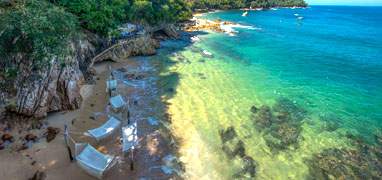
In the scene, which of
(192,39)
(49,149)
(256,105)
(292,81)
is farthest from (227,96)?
(192,39)

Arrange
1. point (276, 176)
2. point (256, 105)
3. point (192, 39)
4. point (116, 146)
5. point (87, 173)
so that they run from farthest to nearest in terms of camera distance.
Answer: point (192, 39), point (256, 105), point (116, 146), point (276, 176), point (87, 173)

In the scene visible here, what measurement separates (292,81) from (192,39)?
78.6 ft

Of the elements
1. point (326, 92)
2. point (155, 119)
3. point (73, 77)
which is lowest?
point (326, 92)

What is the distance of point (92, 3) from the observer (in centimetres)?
2834

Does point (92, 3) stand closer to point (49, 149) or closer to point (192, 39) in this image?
point (49, 149)

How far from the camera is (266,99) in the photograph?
25.7m

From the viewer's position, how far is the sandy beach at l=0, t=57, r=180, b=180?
46.5 ft

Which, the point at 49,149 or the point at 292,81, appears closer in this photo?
the point at 49,149

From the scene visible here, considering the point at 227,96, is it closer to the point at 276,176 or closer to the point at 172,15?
the point at 276,176

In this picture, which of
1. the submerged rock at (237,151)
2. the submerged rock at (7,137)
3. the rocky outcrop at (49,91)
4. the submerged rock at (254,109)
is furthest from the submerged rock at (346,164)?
the submerged rock at (7,137)

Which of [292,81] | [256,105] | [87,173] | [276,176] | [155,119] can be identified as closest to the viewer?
[87,173]

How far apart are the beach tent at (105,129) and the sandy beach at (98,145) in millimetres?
400

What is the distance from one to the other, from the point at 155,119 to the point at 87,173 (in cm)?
708

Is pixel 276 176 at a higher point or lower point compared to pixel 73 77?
lower
